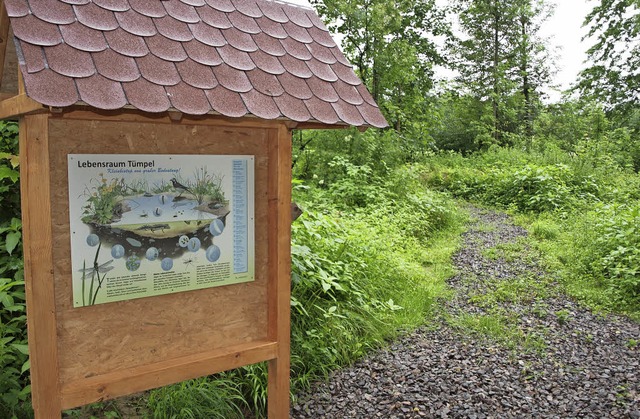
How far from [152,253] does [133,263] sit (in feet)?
0.34

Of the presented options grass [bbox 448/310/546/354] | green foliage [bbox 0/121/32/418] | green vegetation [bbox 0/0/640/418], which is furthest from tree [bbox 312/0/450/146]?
green foliage [bbox 0/121/32/418]

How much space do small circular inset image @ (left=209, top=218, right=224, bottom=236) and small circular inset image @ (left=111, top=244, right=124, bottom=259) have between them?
47cm

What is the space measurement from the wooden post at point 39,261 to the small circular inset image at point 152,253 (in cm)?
45

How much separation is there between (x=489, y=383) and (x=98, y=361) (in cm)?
278

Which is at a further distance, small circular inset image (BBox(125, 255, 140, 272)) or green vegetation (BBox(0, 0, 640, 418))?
green vegetation (BBox(0, 0, 640, 418))

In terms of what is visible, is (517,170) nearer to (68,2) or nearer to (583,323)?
(583,323)

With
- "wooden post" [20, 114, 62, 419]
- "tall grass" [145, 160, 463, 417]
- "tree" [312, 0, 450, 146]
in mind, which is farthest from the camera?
"tree" [312, 0, 450, 146]

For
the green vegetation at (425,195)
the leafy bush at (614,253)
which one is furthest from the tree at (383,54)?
the leafy bush at (614,253)

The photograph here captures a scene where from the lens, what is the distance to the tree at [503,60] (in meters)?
19.4

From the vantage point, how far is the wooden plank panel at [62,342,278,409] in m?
2.39

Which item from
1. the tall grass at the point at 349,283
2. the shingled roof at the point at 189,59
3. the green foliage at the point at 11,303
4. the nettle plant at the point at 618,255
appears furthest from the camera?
the nettle plant at the point at 618,255

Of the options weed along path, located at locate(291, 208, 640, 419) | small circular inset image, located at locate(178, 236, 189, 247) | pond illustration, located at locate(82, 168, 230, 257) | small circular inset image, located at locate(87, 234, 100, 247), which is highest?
pond illustration, located at locate(82, 168, 230, 257)

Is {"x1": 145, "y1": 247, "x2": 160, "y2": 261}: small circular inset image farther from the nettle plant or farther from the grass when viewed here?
the nettle plant

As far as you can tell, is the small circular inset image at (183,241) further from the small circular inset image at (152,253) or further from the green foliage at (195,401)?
the green foliage at (195,401)
